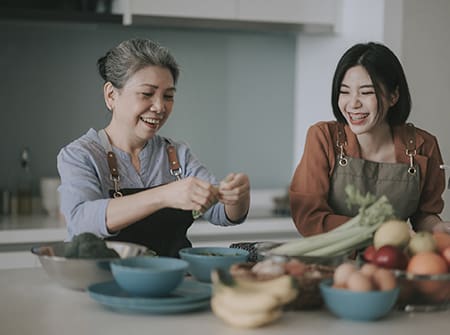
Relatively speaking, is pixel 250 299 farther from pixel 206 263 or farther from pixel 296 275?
pixel 206 263

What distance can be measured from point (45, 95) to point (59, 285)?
216 cm

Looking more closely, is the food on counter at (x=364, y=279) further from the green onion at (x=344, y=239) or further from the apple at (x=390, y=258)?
the green onion at (x=344, y=239)

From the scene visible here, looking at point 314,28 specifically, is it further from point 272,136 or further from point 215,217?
point 215,217

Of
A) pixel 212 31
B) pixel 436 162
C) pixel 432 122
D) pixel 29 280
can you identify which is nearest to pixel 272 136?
pixel 212 31

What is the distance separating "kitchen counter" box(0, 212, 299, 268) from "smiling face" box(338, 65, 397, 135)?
1.14 m

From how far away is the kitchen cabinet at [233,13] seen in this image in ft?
11.7

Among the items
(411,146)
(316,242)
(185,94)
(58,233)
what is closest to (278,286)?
A: (316,242)

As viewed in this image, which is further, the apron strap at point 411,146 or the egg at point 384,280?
the apron strap at point 411,146

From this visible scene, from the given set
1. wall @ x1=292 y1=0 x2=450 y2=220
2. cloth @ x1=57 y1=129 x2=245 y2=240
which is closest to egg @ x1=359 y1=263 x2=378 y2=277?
cloth @ x1=57 y1=129 x2=245 y2=240

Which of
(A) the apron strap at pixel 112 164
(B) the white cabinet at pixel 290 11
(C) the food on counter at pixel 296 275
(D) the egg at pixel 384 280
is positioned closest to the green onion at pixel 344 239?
(C) the food on counter at pixel 296 275

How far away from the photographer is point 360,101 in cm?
256

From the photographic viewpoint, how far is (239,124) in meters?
4.19

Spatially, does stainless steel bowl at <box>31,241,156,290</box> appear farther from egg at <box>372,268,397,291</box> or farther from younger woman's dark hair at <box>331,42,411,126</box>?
younger woman's dark hair at <box>331,42,411,126</box>

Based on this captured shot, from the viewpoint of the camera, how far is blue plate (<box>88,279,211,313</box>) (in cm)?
156
